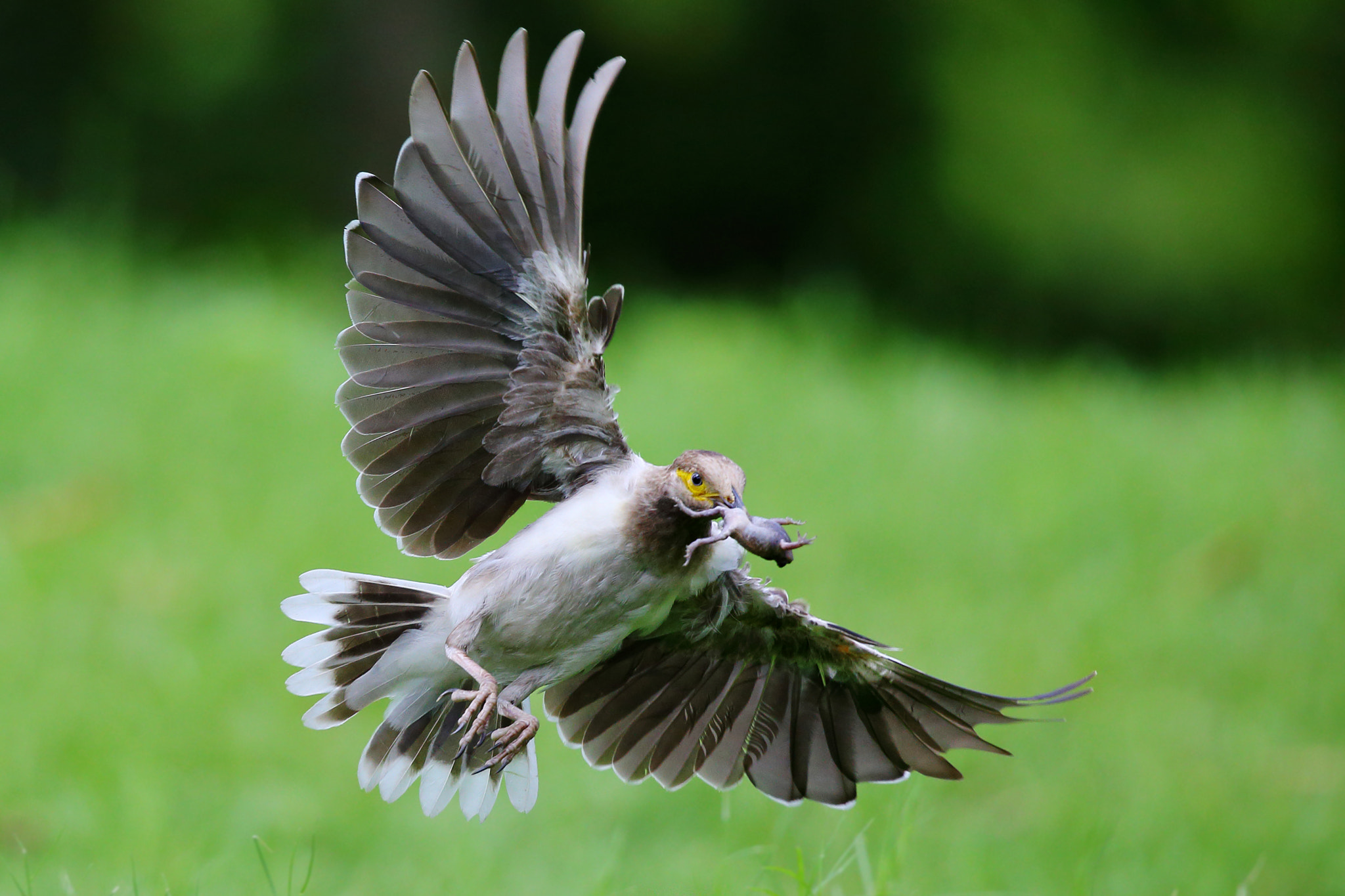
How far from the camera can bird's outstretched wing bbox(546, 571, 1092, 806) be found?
2801 mm

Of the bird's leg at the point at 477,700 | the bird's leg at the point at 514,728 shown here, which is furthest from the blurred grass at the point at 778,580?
the bird's leg at the point at 477,700

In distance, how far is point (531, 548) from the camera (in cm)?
256

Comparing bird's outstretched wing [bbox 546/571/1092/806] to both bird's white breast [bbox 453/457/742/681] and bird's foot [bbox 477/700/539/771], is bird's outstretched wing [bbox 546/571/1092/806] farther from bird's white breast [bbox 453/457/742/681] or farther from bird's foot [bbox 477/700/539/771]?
bird's foot [bbox 477/700/539/771]

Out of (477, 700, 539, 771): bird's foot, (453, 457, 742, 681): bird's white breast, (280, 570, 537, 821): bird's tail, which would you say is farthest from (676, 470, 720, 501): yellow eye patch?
(280, 570, 537, 821): bird's tail

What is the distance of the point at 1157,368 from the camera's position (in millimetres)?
9312

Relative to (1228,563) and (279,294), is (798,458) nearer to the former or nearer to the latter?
(1228,563)

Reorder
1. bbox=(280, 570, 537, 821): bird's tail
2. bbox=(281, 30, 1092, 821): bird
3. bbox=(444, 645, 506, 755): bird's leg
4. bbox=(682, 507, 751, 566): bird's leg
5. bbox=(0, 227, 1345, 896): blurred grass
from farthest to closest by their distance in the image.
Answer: bbox=(0, 227, 1345, 896): blurred grass, bbox=(280, 570, 537, 821): bird's tail, bbox=(281, 30, 1092, 821): bird, bbox=(444, 645, 506, 755): bird's leg, bbox=(682, 507, 751, 566): bird's leg

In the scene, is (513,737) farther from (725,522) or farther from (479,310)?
(479,310)

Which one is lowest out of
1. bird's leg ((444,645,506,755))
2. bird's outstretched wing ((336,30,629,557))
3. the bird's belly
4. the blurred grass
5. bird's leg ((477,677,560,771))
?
the blurred grass

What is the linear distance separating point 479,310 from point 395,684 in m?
0.81

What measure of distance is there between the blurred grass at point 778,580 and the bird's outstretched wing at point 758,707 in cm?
15

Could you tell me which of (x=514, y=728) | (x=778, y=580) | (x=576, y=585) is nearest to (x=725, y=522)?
(x=576, y=585)

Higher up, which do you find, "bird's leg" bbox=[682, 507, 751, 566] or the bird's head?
the bird's head

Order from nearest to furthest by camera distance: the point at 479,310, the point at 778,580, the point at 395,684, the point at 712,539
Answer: the point at 712,539 < the point at 479,310 < the point at 395,684 < the point at 778,580
